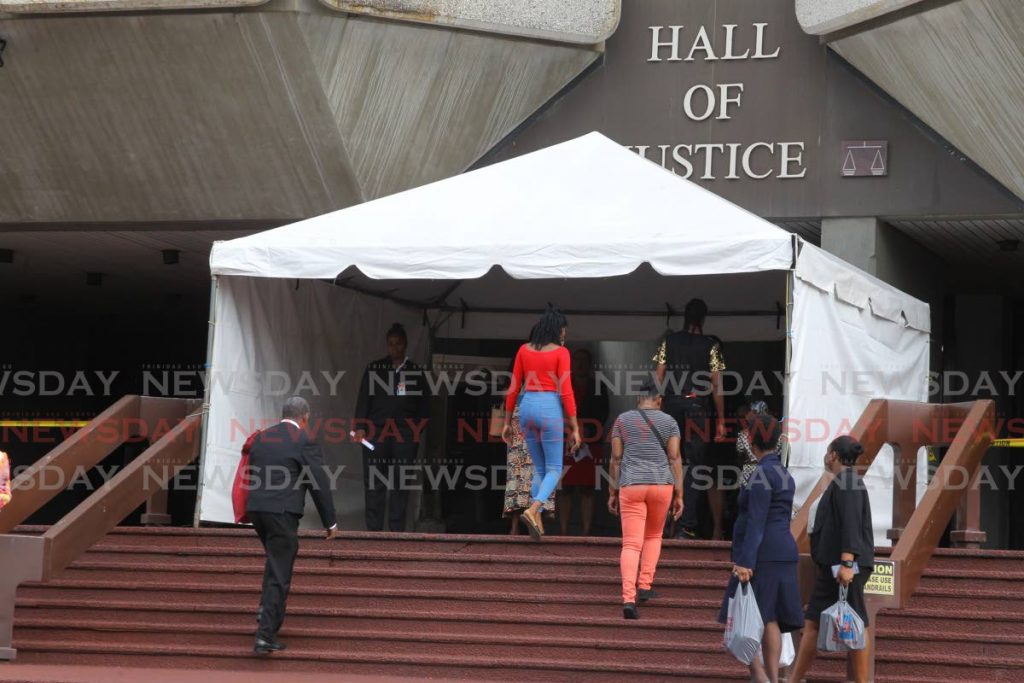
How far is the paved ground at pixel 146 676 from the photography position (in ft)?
29.0

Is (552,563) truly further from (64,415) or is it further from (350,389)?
(64,415)

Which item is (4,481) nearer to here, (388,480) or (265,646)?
(265,646)

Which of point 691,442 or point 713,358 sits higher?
point 713,358

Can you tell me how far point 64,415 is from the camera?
867 inches

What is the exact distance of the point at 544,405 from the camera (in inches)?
→ 405

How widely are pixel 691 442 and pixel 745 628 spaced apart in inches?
125

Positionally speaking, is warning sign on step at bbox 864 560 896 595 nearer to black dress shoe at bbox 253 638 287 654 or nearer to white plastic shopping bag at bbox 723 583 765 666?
white plastic shopping bag at bbox 723 583 765 666

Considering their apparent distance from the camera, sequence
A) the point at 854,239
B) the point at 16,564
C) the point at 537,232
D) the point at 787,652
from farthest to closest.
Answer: the point at 854,239 < the point at 537,232 < the point at 16,564 < the point at 787,652

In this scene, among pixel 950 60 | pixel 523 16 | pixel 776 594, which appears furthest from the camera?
pixel 523 16

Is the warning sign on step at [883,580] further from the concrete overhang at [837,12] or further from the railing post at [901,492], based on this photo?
the concrete overhang at [837,12]

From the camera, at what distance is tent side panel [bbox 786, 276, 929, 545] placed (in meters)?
10.3

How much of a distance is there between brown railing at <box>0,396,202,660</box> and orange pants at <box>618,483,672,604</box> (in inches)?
147

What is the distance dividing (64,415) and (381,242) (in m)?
12.5

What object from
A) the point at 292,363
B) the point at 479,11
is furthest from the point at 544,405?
the point at 479,11
